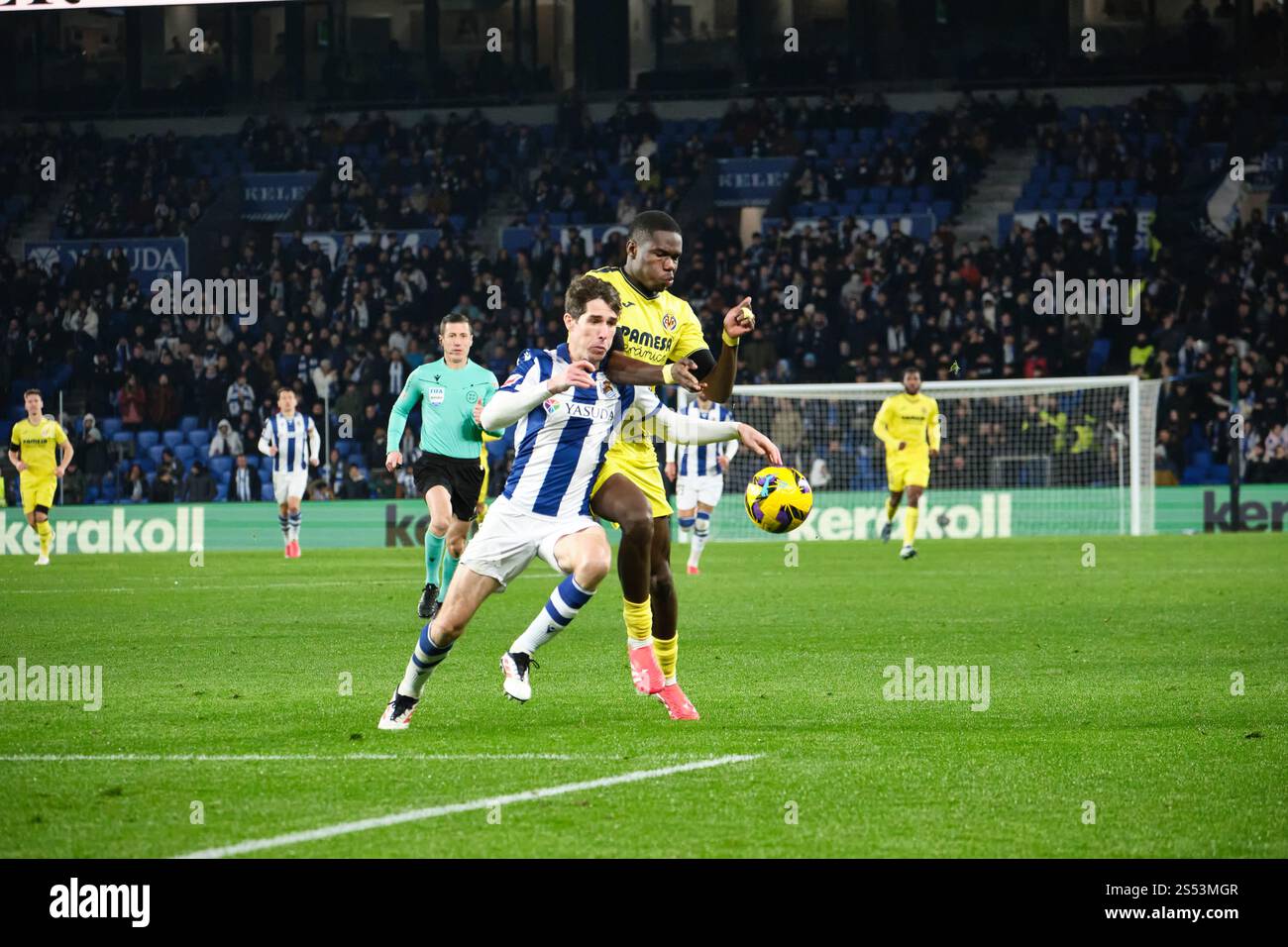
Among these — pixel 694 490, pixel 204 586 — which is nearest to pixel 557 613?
pixel 204 586

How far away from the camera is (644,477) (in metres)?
8.99

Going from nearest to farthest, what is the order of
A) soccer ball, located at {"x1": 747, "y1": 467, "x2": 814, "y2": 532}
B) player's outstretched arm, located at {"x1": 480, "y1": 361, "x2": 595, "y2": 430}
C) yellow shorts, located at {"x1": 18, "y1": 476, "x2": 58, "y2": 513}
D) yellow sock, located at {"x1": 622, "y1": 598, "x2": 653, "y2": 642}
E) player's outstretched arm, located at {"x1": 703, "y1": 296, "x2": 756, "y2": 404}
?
player's outstretched arm, located at {"x1": 480, "y1": 361, "x2": 595, "y2": 430} < player's outstretched arm, located at {"x1": 703, "y1": 296, "x2": 756, "y2": 404} < yellow sock, located at {"x1": 622, "y1": 598, "x2": 653, "y2": 642} < soccer ball, located at {"x1": 747, "y1": 467, "x2": 814, "y2": 532} < yellow shorts, located at {"x1": 18, "y1": 476, "x2": 58, "y2": 513}

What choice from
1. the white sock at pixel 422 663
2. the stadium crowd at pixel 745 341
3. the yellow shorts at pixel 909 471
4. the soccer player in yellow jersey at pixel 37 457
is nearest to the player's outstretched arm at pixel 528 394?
the white sock at pixel 422 663

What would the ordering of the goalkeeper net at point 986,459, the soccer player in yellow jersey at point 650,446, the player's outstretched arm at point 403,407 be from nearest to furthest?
the soccer player in yellow jersey at point 650,446 < the player's outstretched arm at point 403,407 < the goalkeeper net at point 986,459

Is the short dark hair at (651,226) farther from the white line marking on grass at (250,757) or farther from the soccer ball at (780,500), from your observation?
the white line marking on grass at (250,757)

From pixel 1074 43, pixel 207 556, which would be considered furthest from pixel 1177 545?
pixel 1074 43

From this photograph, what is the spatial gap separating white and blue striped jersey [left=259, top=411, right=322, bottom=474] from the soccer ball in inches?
632

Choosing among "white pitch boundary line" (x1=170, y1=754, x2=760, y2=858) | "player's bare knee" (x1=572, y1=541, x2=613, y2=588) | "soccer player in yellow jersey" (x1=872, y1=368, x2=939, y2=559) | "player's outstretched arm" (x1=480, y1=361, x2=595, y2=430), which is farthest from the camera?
"soccer player in yellow jersey" (x1=872, y1=368, x2=939, y2=559)

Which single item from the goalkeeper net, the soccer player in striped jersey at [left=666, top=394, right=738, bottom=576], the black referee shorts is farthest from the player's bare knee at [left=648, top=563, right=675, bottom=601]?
the goalkeeper net

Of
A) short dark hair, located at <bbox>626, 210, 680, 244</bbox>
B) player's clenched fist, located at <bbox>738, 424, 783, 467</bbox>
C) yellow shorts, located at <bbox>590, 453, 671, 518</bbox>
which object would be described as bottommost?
yellow shorts, located at <bbox>590, 453, 671, 518</bbox>

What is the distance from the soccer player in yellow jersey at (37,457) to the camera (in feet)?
77.4

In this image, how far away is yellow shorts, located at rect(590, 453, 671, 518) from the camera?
884 centimetres

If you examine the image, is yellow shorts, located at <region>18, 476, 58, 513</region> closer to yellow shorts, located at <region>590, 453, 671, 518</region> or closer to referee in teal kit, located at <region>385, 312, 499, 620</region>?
referee in teal kit, located at <region>385, 312, 499, 620</region>

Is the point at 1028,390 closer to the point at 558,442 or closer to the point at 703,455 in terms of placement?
the point at 703,455
